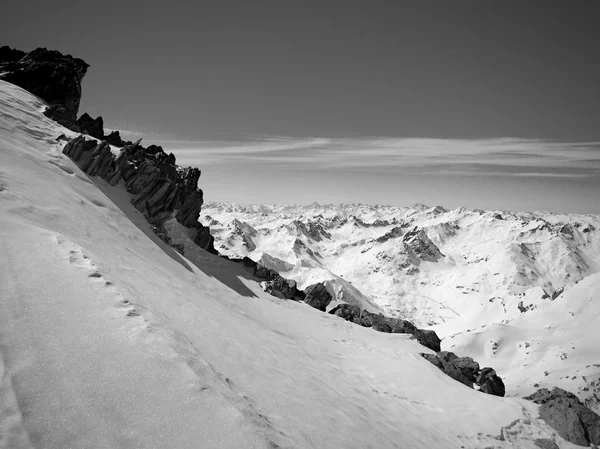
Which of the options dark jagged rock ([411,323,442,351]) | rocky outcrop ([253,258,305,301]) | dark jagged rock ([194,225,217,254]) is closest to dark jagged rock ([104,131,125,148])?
dark jagged rock ([194,225,217,254])

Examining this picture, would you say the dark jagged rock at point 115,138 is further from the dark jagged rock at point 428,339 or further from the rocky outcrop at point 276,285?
the dark jagged rock at point 428,339

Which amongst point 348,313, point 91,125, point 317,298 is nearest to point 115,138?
point 91,125

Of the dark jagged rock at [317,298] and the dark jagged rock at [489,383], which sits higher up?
the dark jagged rock at [489,383]

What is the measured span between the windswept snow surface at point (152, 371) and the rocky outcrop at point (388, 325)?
781 centimetres

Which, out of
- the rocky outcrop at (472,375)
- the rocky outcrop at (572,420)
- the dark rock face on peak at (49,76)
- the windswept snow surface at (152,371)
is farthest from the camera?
the dark rock face on peak at (49,76)

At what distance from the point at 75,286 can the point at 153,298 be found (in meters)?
3.13

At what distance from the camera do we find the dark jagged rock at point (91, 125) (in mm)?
37775

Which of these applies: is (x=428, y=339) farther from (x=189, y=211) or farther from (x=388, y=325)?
(x=189, y=211)

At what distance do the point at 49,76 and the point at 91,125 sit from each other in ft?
28.3

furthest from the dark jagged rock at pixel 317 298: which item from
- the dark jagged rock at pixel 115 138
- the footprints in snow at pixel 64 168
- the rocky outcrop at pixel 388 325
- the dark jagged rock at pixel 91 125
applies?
the dark jagged rock at pixel 91 125

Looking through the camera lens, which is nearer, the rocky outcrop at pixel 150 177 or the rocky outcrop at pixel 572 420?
the rocky outcrop at pixel 572 420

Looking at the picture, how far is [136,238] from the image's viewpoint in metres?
19.5

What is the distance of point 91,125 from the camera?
38469mm

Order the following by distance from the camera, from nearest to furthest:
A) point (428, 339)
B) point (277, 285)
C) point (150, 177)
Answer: point (428, 339) → point (277, 285) → point (150, 177)
